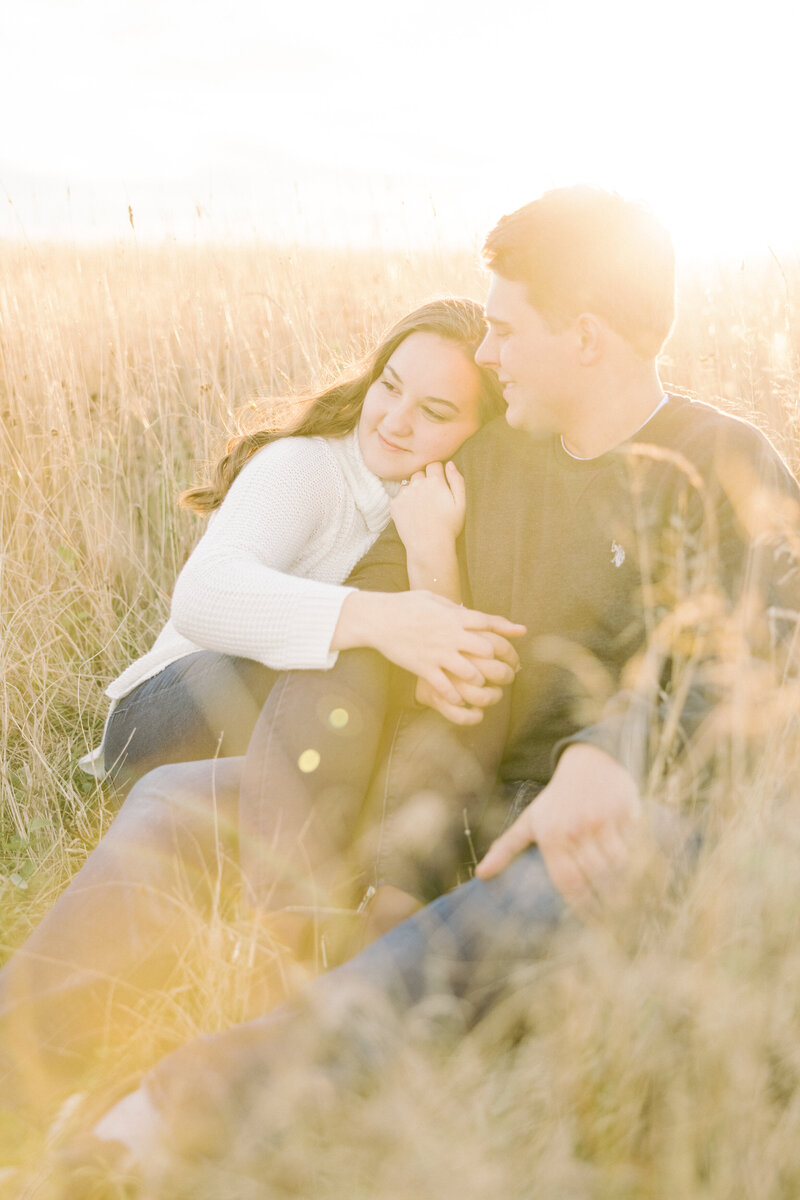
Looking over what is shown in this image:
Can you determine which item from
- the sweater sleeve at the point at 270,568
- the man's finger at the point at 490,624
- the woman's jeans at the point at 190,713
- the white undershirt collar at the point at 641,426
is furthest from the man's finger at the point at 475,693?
the white undershirt collar at the point at 641,426

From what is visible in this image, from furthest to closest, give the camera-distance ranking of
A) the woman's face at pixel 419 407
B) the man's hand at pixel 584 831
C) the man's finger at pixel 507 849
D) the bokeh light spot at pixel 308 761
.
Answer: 1. the woman's face at pixel 419 407
2. the bokeh light spot at pixel 308 761
3. the man's finger at pixel 507 849
4. the man's hand at pixel 584 831

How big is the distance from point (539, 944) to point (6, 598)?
2.12 m

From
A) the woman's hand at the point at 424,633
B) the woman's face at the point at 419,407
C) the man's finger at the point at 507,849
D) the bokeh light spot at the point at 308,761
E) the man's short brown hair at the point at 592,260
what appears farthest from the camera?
the woman's face at the point at 419,407

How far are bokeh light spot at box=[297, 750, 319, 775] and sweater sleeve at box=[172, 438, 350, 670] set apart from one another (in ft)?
0.61

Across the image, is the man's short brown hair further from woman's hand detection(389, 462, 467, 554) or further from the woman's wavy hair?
woman's hand detection(389, 462, 467, 554)

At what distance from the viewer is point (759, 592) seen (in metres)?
1.54

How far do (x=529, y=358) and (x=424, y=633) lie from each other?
2.11 feet

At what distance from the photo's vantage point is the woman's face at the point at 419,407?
6.81 feet

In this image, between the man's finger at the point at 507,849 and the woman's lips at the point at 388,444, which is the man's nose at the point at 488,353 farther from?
the man's finger at the point at 507,849

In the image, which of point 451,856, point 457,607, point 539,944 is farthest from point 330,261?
point 539,944

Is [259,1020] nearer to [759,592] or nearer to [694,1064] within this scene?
[694,1064]

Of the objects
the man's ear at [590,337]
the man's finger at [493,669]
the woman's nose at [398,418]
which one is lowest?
the man's finger at [493,669]

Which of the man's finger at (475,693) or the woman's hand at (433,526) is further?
the woman's hand at (433,526)

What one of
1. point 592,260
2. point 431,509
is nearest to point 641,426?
point 592,260
